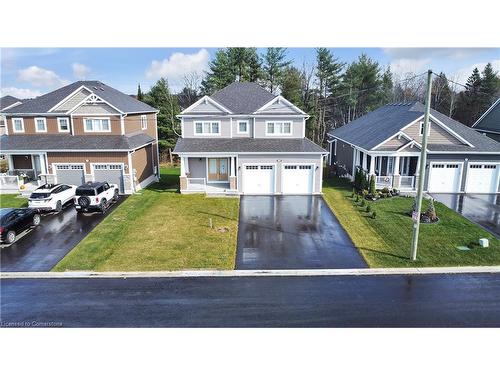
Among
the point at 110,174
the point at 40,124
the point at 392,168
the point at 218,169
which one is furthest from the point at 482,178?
the point at 40,124

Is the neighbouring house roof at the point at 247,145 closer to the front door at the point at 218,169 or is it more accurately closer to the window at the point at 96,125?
the front door at the point at 218,169

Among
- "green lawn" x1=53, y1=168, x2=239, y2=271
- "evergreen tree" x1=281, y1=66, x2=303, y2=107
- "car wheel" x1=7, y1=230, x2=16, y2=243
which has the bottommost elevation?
"green lawn" x1=53, y1=168, x2=239, y2=271

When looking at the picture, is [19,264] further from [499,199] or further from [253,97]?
[499,199]

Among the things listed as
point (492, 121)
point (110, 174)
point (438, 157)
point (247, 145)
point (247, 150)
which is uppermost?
point (492, 121)

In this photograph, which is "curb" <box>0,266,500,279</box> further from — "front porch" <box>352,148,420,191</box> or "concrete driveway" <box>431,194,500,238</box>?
"front porch" <box>352,148,420,191</box>

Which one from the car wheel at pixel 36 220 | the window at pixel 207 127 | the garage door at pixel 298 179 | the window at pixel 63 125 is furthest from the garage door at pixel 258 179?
the window at pixel 63 125

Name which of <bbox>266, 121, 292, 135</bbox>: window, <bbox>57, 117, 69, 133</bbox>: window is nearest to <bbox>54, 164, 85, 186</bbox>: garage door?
<bbox>57, 117, 69, 133</bbox>: window

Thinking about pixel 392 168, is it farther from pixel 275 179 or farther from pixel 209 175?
pixel 209 175
